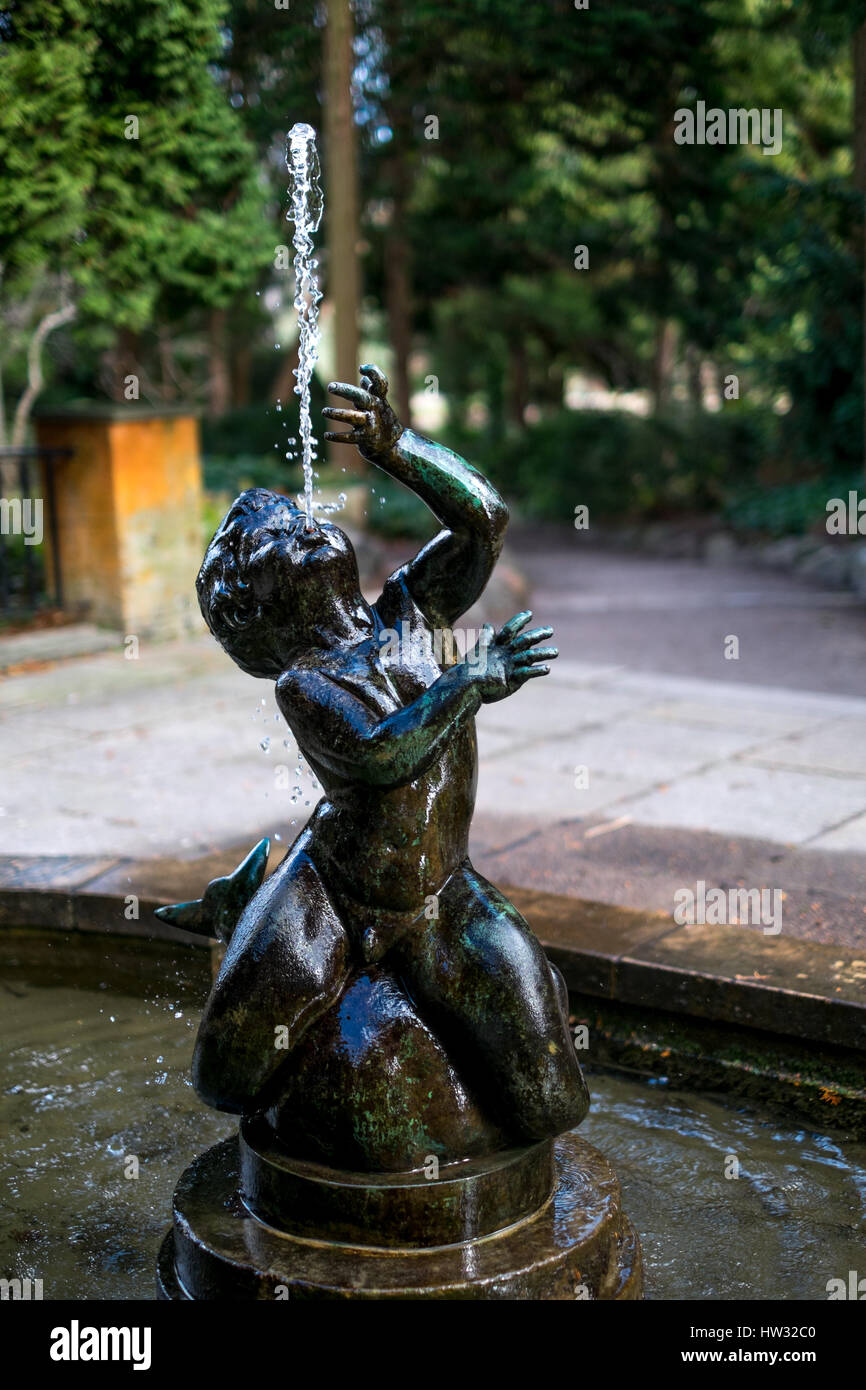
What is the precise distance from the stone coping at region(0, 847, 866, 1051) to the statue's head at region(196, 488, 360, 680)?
5.29 ft

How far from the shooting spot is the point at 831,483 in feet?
53.0


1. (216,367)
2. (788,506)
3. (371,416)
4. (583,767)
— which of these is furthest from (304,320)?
(216,367)

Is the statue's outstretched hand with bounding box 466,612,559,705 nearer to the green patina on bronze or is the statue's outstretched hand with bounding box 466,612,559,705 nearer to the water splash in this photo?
the green patina on bronze

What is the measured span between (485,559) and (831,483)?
1420 cm

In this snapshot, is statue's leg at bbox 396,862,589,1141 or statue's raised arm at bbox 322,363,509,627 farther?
statue's raised arm at bbox 322,363,509,627

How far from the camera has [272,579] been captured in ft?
8.84

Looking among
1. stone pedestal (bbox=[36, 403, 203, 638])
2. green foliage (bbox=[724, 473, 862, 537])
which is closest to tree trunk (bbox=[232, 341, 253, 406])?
green foliage (bbox=[724, 473, 862, 537])

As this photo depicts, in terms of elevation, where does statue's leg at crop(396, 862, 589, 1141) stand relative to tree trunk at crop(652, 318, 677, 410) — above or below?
below

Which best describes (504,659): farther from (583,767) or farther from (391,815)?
(583,767)

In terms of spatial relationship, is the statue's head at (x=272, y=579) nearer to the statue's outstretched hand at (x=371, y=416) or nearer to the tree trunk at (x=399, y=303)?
the statue's outstretched hand at (x=371, y=416)

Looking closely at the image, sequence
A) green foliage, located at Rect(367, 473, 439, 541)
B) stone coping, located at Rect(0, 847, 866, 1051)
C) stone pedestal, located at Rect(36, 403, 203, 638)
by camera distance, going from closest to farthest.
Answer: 1. stone coping, located at Rect(0, 847, 866, 1051)
2. stone pedestal, located at Rect(36, 403, 203, 638)
3. green foliage, located at Rect(367, 473, 439, 541)

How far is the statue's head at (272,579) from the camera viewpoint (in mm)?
2693

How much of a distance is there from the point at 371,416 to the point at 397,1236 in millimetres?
Result: 1497

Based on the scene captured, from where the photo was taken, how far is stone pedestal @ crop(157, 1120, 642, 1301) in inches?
97.0
